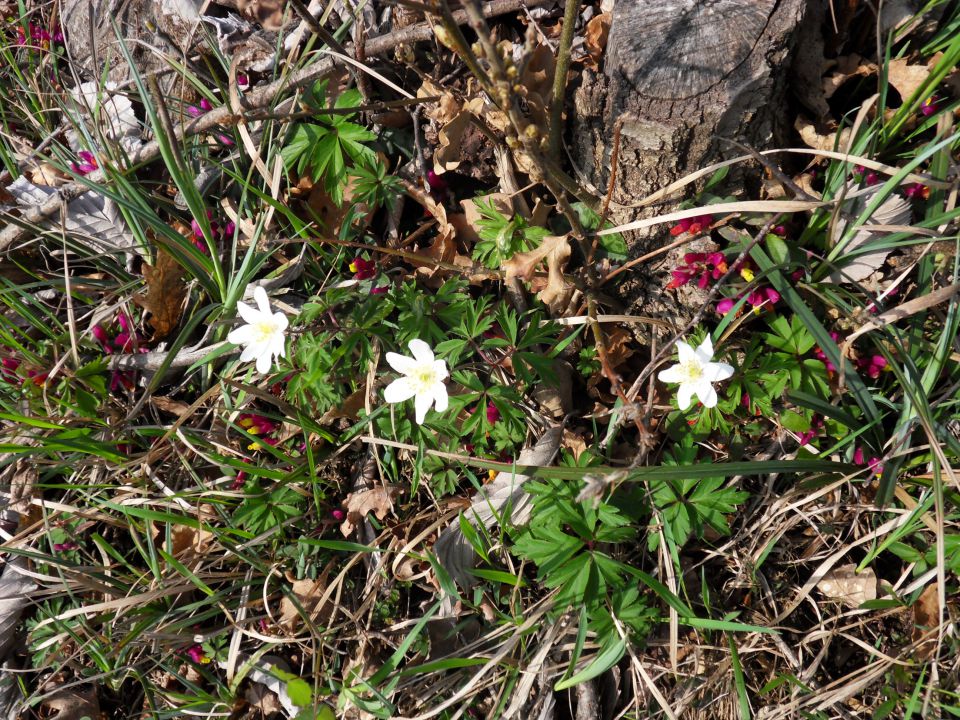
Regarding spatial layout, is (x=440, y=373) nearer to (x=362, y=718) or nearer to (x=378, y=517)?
(x=378, y=517)

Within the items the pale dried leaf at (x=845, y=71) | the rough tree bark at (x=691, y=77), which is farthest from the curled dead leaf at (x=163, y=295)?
the pale dried leaf at (x=845, y=71)

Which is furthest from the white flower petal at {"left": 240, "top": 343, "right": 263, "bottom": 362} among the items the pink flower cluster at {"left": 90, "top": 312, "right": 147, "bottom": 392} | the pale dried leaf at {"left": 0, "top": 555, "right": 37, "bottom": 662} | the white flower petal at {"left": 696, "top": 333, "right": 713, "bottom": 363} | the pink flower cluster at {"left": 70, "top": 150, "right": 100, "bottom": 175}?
the pale dried leaf at {"left": 0, "top": 555, "right": 37, "bottom": 662}

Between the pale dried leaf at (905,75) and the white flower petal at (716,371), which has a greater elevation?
the pale dried leaf at (905,75)

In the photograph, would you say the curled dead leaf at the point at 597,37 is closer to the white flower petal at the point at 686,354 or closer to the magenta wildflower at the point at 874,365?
the white flower petal at the point at 686,354

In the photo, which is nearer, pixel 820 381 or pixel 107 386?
pixel 820 381

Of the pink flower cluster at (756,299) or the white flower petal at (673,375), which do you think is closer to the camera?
the white flower petal at (673,375)

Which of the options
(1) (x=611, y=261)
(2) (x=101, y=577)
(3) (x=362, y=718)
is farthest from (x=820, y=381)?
(2) (x=101, y=577)
